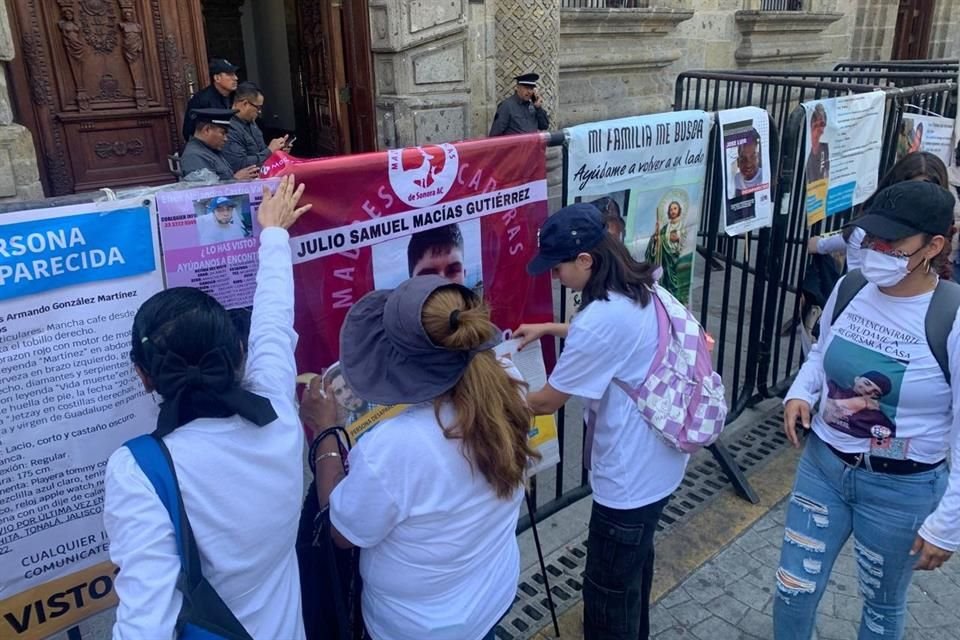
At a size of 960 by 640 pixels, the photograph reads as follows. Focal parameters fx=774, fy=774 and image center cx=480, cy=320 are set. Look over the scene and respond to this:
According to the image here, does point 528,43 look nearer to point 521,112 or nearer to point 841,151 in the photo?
point 521,112

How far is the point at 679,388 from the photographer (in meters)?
2.31

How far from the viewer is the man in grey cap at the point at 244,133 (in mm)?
5840

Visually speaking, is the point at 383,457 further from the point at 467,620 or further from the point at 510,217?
the point at 510,217

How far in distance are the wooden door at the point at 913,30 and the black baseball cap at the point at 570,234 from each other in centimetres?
1589

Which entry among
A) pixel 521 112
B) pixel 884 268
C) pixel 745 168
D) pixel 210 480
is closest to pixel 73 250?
pixel 210 480

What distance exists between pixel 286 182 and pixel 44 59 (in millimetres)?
4604

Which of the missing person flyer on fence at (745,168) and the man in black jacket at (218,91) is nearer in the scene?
the missing person flyer on fence at (745,168)

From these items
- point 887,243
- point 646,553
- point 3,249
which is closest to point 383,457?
point 3,249

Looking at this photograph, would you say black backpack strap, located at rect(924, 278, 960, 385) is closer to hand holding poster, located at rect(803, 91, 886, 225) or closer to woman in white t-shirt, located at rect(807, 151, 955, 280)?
woman in white t-shirt, located at rect(807, 151, 955, 280)

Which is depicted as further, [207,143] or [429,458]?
[207,143]

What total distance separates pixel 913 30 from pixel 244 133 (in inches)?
589

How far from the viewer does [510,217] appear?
284 centimetres

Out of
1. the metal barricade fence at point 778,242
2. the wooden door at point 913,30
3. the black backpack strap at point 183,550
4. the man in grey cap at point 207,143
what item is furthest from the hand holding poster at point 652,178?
the wooden door at point 913,30

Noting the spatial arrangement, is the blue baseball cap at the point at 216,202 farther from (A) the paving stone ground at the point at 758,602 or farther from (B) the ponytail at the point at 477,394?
(A) the paving stone ground at the point at 758,602
